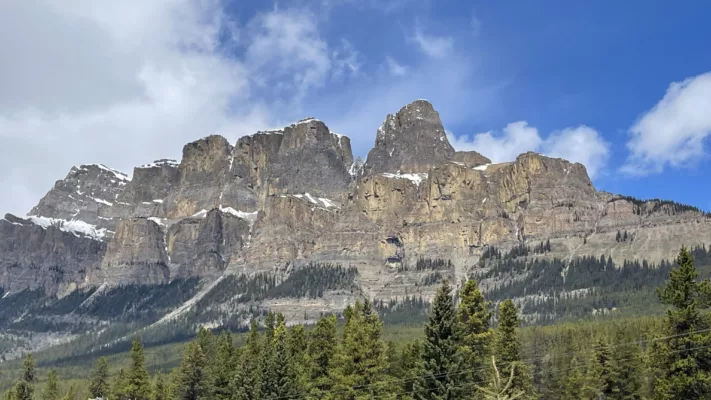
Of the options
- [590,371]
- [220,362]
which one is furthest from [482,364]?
[220,362]

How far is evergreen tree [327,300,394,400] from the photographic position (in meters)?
59.8

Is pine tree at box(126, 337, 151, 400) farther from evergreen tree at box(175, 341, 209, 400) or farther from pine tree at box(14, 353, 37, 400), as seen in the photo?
pine tree at box(14, 353, 37, 400)

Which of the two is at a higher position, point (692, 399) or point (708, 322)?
point (708, 322)

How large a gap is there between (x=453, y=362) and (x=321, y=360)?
23647mm

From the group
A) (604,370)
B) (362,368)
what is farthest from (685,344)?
(604,370)

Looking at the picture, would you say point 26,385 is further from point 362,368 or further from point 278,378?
point 362,368

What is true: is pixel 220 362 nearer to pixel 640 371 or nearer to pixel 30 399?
pixel 30 399

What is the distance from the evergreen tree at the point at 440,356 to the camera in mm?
50000

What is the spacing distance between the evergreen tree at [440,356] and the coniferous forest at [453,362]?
69mm

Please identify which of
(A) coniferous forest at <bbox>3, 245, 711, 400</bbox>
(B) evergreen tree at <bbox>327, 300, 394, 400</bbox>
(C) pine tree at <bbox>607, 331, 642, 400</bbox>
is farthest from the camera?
(C) pine tree at <bbox>607, 331, 642, 400</bbox>

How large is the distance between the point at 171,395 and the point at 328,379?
1293 inches

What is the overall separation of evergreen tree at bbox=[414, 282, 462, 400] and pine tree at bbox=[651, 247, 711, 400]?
1254 cm

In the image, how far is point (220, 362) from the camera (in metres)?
88.3

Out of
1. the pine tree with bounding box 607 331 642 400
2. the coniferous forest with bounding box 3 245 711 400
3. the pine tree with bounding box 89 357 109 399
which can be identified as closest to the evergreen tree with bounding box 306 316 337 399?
the coniferous forest with bounding box 3 245 711 400
